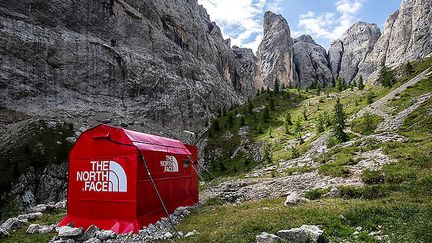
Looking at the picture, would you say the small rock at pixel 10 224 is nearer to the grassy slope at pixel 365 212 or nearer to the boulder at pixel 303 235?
the grassy slope at pixel 365 212

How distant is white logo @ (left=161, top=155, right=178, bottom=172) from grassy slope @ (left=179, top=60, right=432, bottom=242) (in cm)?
355

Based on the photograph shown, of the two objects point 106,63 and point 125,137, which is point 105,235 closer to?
point 125,137

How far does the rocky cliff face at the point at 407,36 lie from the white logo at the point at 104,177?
131011 mm

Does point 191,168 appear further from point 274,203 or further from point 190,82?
point 190,82

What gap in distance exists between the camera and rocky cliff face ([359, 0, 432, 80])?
144 m

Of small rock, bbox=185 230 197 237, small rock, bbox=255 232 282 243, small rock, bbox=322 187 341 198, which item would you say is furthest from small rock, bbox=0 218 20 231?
small rock, bbox=322 187 341 198

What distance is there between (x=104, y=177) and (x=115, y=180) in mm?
924

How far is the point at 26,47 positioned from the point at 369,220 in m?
94.4

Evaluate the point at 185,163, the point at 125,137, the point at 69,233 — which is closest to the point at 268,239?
the point at 125,137

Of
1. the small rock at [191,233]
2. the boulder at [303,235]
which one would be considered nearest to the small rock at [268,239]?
the boulder at [303,235]

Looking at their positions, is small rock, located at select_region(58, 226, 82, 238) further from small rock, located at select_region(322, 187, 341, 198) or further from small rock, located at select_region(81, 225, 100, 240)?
small rock, located at select_region(322, 187, 341, 198)

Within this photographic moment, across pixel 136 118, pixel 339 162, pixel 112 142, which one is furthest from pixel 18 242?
pixel 136 118

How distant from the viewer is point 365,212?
1419 centimetres

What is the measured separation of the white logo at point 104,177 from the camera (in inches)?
684
